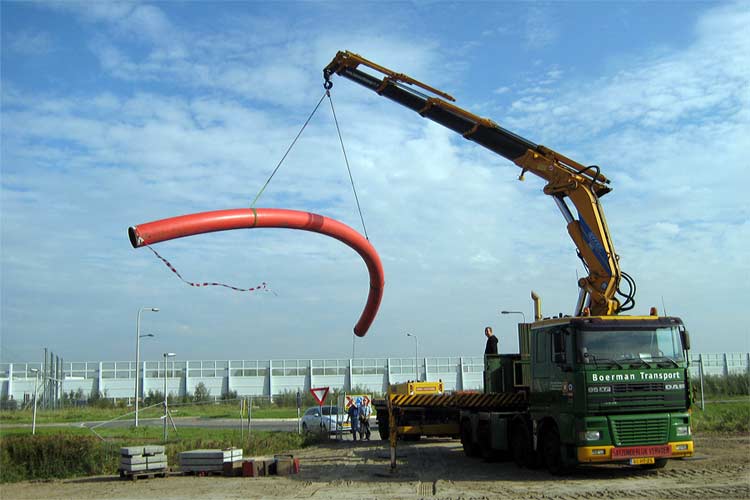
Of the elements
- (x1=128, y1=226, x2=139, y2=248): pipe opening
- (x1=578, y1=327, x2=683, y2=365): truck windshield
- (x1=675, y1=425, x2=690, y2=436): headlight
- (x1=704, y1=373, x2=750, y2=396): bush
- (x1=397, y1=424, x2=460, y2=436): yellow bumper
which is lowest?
(x1=704, y1=373, x2=750, y2=396): bush

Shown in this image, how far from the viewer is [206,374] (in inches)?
2378

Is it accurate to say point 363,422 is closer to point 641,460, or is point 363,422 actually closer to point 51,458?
point 51,458

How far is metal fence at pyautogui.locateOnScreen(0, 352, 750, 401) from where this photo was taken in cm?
5881

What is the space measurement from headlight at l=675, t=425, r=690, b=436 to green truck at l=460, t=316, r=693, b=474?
20 millimetres

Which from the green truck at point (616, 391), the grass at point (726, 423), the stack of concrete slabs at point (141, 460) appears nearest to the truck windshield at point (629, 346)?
the green truck at point (616, 391)

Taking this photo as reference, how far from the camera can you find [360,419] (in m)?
27.5

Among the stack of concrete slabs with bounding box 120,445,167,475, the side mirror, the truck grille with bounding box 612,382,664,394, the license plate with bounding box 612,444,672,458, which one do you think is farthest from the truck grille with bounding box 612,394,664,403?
the stack of concrete slabs with bounding box 120,445,167,475

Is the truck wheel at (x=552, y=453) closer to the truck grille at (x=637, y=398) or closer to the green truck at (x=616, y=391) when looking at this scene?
the green truck at (x=616, y=391)

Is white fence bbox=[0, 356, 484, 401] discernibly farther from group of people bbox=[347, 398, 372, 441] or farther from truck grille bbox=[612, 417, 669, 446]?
truck grille bbox=[612, 417, 669, 446]

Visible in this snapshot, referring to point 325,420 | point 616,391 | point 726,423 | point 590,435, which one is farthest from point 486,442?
point 325,420

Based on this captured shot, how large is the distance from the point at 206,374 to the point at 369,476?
46.8 m

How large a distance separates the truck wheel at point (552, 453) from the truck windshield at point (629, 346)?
209cm

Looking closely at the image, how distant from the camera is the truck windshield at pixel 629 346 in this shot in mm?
14383

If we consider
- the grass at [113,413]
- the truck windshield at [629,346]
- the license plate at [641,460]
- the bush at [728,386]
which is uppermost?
the truck windshield at [629,346]
